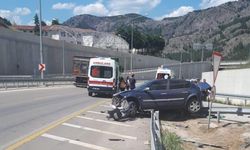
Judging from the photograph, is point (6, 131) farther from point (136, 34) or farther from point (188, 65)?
point (136, 34)

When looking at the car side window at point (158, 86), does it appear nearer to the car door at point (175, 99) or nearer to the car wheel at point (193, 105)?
the car door at point (175, 99)

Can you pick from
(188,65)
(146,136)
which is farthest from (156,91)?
(188,65)

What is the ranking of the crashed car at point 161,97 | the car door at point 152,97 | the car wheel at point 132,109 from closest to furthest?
the car wheel at point 132,109 → the crashed car at point 161,97 → the car door at point 152,97

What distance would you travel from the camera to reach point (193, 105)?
20.0 m

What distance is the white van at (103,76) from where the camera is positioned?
102 ft

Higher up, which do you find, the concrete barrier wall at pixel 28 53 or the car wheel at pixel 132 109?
the concrete barrier wall at pixel 28 53

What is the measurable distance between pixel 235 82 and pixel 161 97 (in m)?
26.2

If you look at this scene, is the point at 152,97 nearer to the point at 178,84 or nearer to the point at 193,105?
the point at 178,84

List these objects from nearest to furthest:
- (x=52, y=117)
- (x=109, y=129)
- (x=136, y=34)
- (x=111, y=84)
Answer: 1. (x=109, y=129)
2. (x=52, y=117)
3. (x=111, y=84)
4. (x=136, y=34)

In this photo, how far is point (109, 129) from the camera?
1500 cm

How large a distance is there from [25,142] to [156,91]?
30.7ft

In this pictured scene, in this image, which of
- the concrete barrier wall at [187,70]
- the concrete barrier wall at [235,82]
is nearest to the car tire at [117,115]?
the concrete barrier wall at [235,82]

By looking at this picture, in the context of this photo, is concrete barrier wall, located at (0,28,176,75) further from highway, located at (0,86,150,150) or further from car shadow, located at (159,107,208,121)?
car shadow, located at (159,107,208,121)

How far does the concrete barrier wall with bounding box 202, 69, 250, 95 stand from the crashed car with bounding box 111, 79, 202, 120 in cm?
2142
